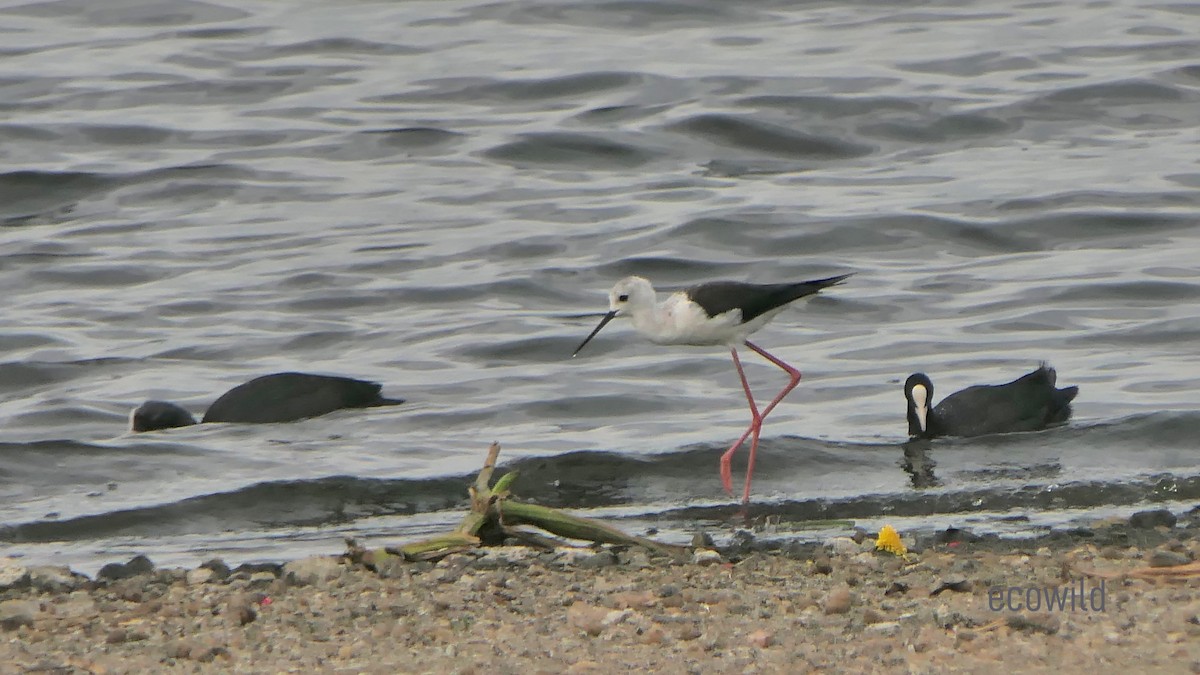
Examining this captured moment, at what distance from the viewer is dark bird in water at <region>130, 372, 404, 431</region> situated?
1126cm

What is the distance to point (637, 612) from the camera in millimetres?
5965

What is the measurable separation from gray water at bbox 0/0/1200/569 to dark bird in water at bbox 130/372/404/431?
0.13 meters

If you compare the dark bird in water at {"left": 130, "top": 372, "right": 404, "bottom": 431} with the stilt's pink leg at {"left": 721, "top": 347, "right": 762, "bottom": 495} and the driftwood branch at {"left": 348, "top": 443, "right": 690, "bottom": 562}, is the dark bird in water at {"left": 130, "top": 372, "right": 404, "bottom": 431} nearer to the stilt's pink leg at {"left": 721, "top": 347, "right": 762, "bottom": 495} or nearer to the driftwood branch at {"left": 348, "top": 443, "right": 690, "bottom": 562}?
the stilt's pink leg at {"left": 721, "top": 347, "right": 762, "bottom": 495}

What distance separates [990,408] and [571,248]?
19.3 ft

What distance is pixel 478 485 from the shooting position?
7.38 m

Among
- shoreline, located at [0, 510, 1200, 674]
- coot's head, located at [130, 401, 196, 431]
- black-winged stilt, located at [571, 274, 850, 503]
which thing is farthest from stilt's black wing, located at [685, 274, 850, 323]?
shoreline, located at [0, 510, 1200, 674]

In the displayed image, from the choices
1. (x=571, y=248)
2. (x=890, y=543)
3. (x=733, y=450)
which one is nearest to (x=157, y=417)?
(x=733, y=450)

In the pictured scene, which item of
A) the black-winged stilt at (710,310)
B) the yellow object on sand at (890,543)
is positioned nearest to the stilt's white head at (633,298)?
the black-winged stilt at (710,310)

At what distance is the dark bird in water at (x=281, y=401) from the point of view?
1126 centimetres

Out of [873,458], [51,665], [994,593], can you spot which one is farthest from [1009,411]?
[51,665]

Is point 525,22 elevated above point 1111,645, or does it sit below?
above

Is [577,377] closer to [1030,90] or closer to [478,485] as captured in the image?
[478,485]

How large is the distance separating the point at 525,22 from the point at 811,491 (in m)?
16.1

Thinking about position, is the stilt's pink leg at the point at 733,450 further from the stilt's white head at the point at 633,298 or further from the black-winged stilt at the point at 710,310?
the stilt's white head at the point at 633,298
